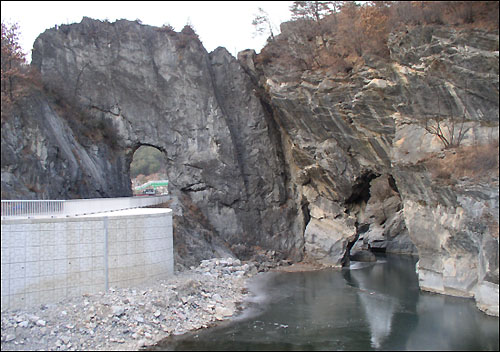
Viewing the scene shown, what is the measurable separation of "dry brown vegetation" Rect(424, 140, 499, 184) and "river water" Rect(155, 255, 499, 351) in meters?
6.01

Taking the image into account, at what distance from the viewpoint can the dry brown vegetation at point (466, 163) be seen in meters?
21.5

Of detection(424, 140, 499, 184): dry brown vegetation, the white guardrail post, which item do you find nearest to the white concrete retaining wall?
the white guardrail post

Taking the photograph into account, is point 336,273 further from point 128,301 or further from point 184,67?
point 184,67

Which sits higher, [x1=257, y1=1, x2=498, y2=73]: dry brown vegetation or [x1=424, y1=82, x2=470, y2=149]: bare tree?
[x1=257, y1=1, x2=498, y2=73]: dry brown vegetation

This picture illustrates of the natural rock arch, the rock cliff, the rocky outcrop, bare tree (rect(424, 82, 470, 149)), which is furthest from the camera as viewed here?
the natural rock arch

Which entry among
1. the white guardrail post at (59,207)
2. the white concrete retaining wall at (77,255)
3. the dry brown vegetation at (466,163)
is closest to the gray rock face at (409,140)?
the dry brown vegetation at (466,163)

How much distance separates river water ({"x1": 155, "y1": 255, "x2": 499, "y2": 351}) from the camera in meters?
17.9

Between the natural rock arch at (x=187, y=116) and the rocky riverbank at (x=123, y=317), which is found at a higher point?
the natural rock arch at (x=187, y=116)

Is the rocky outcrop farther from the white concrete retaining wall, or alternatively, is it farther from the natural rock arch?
the white concrete retaining wall

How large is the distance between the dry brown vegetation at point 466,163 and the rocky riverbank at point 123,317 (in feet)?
39.0

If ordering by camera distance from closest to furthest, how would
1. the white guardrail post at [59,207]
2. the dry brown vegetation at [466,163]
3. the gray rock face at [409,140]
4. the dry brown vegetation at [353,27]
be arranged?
1. the white guardrail post at [59,207]
2. the dry brown vegetation at [466,163]
3. the gray rock face at [409,140]
4. the dry brown vegetation at [353,27]

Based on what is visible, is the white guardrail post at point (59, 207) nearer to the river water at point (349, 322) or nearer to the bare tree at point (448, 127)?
the river water at point (349, 322)

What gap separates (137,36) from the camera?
126 ft

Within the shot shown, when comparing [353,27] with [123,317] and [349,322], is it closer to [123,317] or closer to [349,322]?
[349,322]
